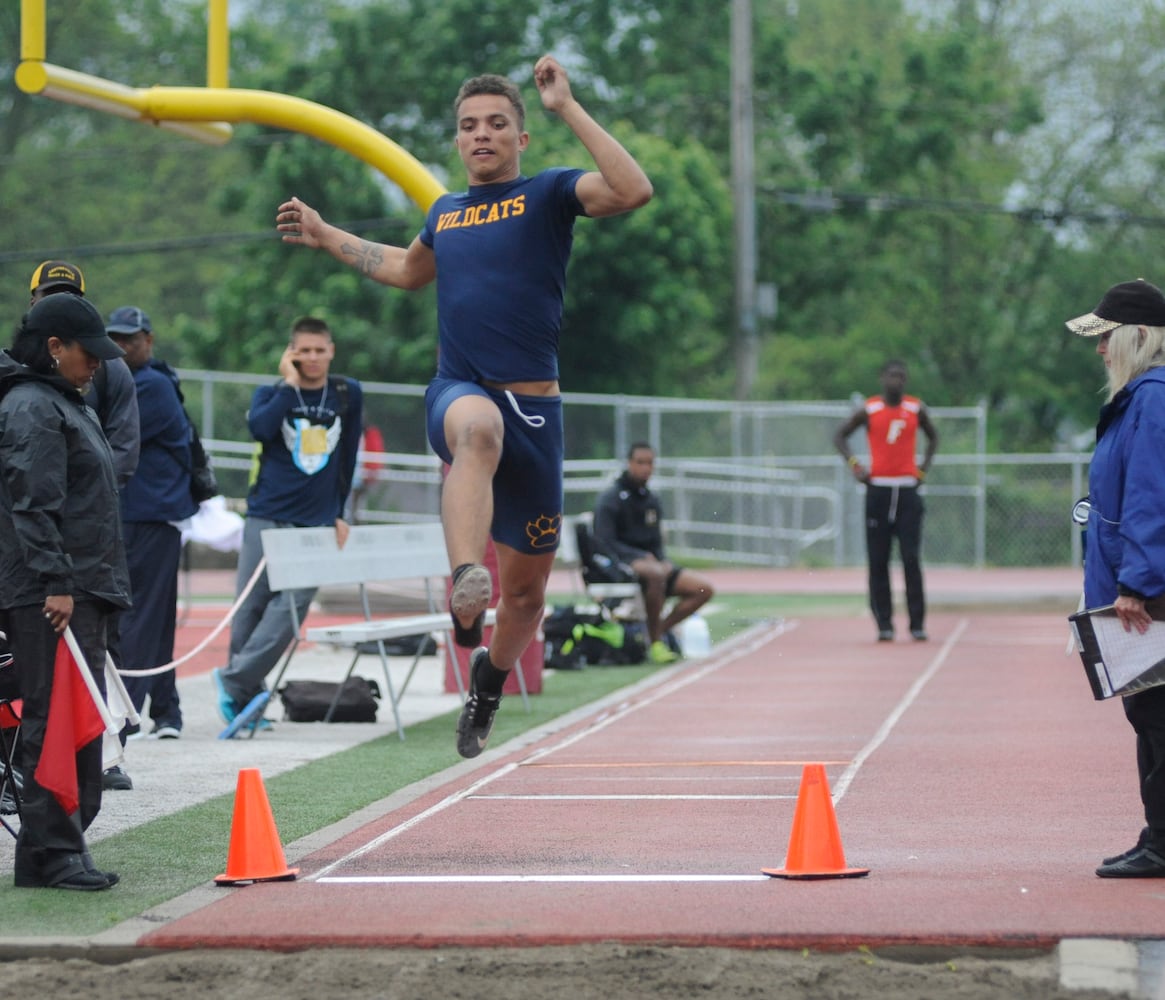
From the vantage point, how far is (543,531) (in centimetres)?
729

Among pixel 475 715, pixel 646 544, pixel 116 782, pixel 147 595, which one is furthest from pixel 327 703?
pixel 646 544

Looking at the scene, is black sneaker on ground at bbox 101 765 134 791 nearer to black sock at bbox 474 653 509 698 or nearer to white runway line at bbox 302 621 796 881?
white runway line at bbox 302 621 796 881

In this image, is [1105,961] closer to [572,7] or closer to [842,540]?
[842,540]

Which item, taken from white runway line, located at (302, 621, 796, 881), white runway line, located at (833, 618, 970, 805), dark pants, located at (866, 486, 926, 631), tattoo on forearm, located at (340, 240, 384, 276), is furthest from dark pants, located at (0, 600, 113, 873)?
dark pants, located at (866, 486, 926, 631)

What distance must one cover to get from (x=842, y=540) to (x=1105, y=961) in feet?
83.2

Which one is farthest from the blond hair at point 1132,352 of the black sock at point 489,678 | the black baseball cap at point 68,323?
the black baseball cap at point 68,323

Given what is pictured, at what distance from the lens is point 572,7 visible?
130ft

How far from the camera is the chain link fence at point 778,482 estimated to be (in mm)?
29156

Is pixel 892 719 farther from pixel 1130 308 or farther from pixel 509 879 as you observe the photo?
pixel 509 879

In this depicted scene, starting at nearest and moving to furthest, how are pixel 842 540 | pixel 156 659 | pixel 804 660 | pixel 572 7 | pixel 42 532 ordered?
pixel 42 532 < pixel 156 659 < pixel 804 660 < pixel 842 540 < pixel 572 7

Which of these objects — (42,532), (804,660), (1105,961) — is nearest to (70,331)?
(42,532)

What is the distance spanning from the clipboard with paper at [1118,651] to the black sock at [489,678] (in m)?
2.16

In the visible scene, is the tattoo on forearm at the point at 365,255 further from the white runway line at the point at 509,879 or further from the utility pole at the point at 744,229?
the utility pole at the point at 744,229

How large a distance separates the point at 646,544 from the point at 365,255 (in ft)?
30.2
